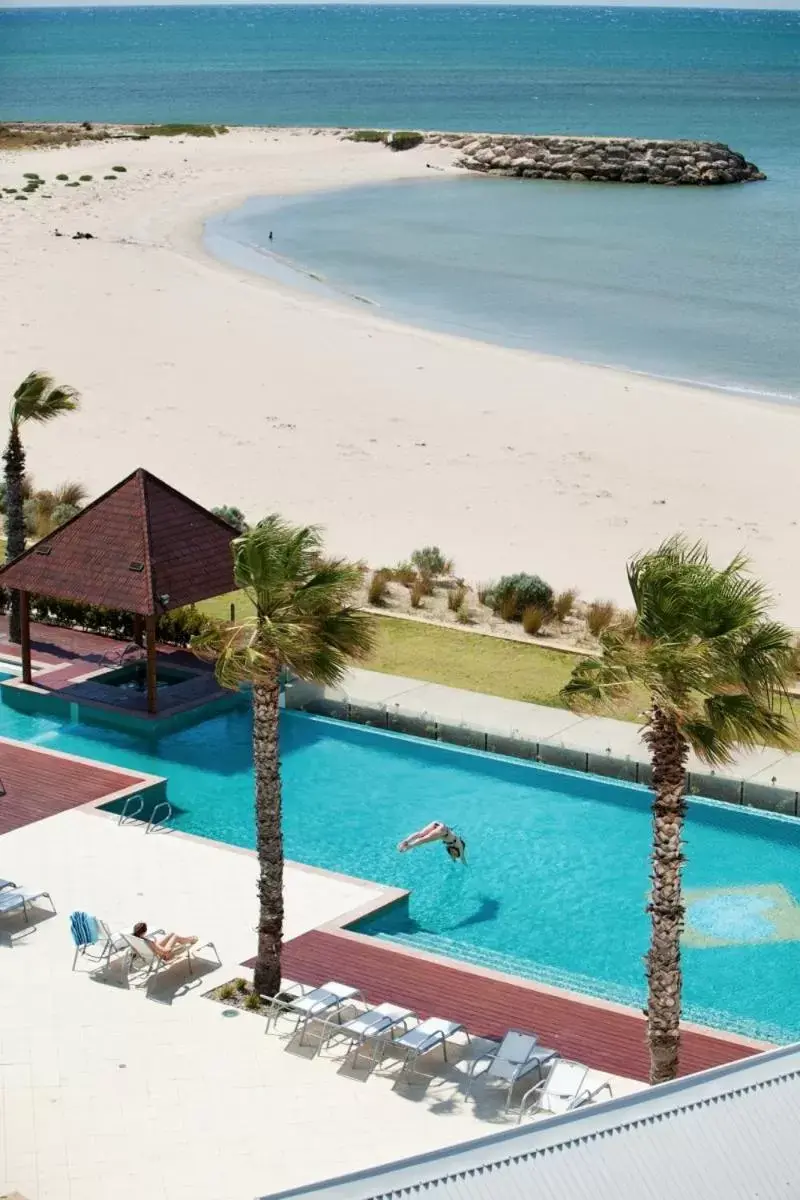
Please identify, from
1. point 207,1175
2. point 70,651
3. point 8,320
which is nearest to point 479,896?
point 207,1175

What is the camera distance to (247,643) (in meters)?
14.1

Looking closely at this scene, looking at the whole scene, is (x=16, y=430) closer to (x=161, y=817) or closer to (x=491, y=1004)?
(x=161, y=817)

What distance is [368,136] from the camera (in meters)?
118

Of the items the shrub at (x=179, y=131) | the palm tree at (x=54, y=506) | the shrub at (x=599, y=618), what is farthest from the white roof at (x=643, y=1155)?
the shrub at (x=179, y=131)

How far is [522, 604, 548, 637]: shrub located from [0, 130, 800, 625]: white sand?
1.74 meters

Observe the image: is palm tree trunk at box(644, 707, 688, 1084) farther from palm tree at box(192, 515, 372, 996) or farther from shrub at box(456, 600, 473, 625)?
shrub at box(456, 600, 473, 625)

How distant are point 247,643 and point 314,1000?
9.98 feet

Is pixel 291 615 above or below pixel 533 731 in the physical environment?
above

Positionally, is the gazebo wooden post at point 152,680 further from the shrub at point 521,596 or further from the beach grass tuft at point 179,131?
the beach grass tuft at point 179,131

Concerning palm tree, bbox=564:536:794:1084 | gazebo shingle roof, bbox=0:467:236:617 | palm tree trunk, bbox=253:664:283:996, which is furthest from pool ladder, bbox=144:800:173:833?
palm tree, bbox=564:536:794:1084

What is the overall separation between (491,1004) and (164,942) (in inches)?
117

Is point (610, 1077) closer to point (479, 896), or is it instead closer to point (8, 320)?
point (479, 896)

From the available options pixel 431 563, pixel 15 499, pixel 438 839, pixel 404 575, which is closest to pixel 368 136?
pixel 431 563

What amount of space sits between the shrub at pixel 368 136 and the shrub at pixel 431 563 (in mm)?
92962
